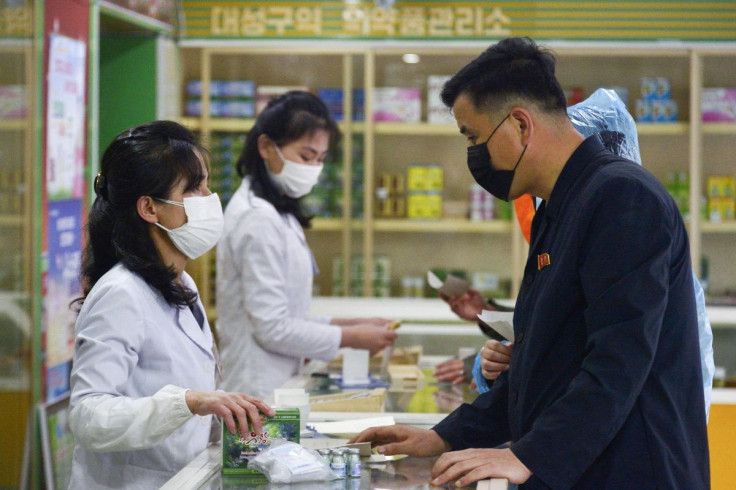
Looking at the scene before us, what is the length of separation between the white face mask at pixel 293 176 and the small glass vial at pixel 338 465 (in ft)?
5.82

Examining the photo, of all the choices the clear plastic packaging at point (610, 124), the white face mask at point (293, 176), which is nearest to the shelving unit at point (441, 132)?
the white face mask at point (293, 176)

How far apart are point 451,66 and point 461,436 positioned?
4.50m

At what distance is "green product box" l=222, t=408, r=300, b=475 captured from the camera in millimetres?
1897

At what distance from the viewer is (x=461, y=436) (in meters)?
2.13

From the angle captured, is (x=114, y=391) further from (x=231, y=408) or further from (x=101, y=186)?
(x=101, y=186)

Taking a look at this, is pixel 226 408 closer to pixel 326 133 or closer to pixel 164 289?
pixel 164 289

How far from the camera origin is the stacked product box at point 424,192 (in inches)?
243

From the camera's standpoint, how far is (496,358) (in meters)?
2.24

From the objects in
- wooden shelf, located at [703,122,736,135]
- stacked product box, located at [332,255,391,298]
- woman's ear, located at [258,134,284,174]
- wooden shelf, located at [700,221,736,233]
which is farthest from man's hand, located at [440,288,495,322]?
wooden shelf, located at [703,122,736,135]

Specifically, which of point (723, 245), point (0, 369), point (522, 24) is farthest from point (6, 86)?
point (723, 245)

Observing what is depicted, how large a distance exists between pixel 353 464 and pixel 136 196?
0.78 meters

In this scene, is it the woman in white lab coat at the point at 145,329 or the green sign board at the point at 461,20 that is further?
the green sign board at the point at 461,20

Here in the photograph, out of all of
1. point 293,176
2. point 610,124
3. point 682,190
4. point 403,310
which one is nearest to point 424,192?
point 403,310

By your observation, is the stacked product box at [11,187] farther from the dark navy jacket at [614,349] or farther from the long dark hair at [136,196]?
the dark navy jacket at [614,349]
